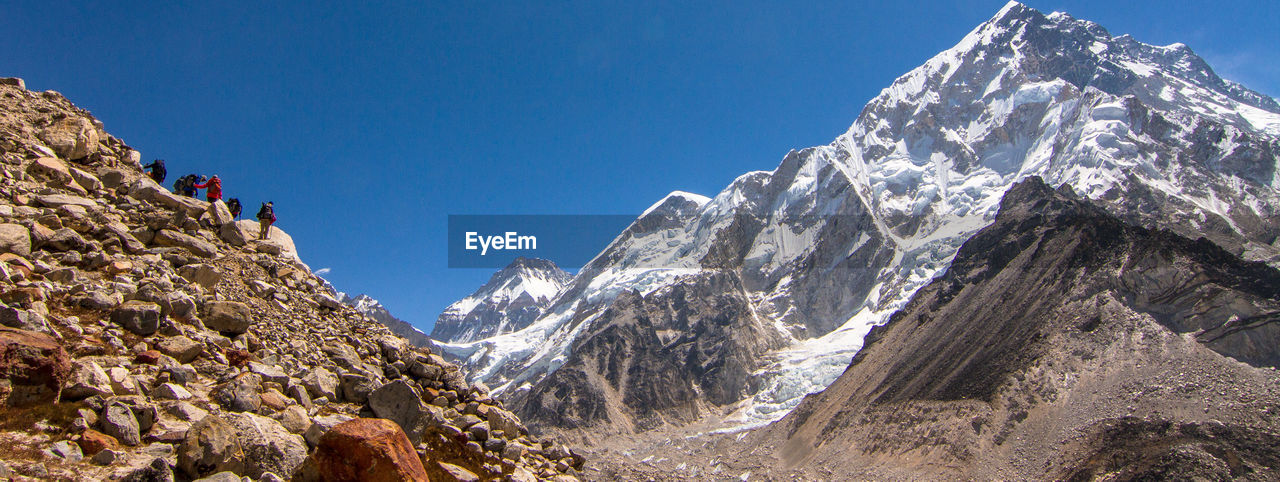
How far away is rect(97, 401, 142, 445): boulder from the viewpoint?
10.4 metres

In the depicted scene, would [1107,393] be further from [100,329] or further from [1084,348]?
[100,329]

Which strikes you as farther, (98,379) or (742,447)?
(742,447)

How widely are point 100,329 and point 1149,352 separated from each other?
366 ft

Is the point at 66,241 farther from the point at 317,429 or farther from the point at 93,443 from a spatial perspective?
the point at 317,429

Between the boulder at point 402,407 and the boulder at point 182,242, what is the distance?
6197mm

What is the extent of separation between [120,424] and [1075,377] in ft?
357

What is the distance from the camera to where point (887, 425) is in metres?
112

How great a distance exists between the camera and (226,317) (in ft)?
47.2

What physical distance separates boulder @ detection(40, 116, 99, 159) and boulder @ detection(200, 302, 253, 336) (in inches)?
290

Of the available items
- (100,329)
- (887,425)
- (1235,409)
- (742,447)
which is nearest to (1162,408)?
(1235,409)

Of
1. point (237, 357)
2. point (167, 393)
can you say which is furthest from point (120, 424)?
point (237, 357)

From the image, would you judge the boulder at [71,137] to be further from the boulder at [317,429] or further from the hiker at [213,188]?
the boulder at [317,429]

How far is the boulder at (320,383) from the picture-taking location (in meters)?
13.7

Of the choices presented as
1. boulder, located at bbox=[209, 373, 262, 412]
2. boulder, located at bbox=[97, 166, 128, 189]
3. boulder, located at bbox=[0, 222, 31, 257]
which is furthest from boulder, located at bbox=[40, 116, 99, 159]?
boulder, located at bbox=[209, 373, 262, 412]
